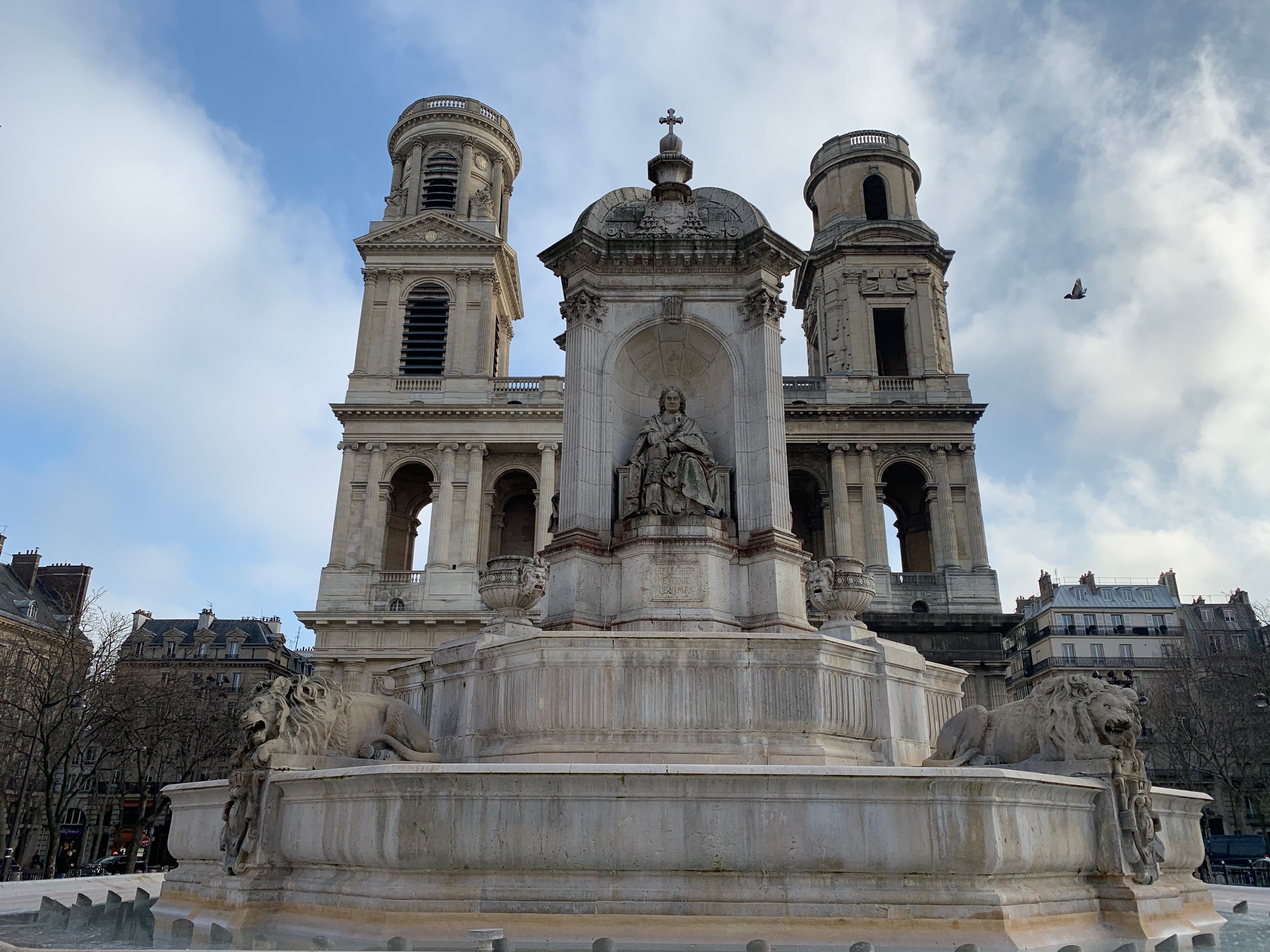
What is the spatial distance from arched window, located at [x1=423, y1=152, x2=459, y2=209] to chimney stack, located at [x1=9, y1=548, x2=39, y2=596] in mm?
32262

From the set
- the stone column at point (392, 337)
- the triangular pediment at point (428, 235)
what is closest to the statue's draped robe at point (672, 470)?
the stone column at point (392, 337)

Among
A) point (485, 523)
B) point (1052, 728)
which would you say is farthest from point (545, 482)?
point (1052, 728)

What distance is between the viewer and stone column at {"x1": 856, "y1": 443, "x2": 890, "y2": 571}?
44.8 m

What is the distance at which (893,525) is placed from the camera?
52.9 meters

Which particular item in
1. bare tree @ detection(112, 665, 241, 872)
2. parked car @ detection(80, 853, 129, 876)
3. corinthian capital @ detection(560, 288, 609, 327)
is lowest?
parked car @ detection(80, 853, 129, 876)

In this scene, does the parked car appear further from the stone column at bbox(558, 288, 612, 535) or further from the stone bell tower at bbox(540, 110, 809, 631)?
the stone bell tower at bbox(540, 110, 809, 631)

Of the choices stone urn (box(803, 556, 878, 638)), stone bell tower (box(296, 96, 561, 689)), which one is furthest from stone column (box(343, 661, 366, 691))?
stone urn (box(803, 556, 878, 638))

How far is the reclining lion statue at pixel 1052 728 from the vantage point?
317 inches

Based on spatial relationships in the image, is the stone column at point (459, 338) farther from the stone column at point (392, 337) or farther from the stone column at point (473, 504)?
the stone column at point (473, 504)

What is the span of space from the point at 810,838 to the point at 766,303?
793cm

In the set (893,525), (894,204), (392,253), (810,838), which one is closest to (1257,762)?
(893,525)

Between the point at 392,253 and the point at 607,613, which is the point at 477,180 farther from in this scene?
the point at 607,613

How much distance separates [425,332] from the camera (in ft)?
163

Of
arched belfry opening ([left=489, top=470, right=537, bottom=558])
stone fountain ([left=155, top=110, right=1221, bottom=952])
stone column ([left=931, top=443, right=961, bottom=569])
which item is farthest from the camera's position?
arched belfry opening ([left=489, top=470, right=537, bottom=558])
